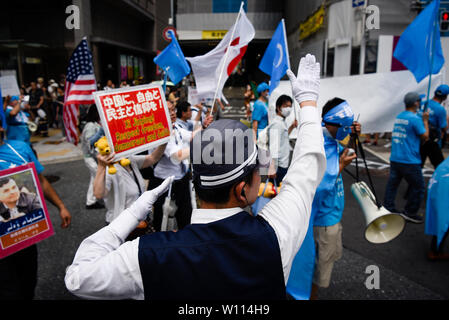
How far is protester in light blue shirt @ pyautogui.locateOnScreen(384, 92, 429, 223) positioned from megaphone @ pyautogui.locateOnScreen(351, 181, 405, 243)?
2.62m

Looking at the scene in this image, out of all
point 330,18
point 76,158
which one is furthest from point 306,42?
point 76,158

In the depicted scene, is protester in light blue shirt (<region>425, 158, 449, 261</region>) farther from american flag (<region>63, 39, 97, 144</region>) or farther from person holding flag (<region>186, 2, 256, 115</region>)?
american flag (<region>63, 39, 97, 144</region>)

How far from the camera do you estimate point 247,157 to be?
4.26 ft

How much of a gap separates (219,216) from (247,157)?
247 mm

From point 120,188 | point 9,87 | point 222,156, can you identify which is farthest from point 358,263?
point 9,87

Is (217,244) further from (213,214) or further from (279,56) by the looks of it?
(279,56)

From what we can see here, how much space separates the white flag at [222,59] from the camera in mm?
3920

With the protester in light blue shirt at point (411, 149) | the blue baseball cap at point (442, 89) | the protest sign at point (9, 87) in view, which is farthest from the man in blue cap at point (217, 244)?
the protest sign at point (9, 87)

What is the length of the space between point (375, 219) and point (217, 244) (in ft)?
6.50

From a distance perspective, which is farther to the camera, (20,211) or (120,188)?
(120,188)

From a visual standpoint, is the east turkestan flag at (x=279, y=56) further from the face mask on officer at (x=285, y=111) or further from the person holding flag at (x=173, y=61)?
the face mask on officer at (x=285, y=111)

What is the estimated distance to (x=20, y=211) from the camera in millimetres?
2504

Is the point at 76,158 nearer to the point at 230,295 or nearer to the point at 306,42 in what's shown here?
the point at 230,295

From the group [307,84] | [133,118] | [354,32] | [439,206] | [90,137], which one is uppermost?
[354,32]
